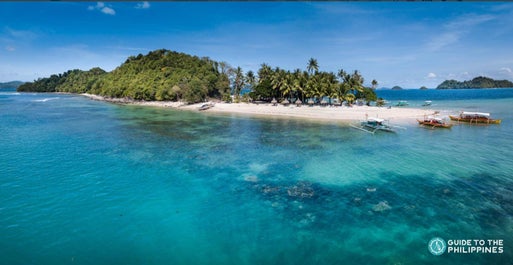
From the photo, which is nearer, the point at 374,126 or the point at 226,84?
the point at 374,126

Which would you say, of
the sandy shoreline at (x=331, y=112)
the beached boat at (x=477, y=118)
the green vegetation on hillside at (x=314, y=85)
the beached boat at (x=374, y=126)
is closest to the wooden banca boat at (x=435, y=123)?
the sandy shoreline at (x=331, y=112)

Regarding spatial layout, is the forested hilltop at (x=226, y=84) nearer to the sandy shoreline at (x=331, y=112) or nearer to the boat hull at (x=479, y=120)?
the sandy shoreline at (x=331, y=112)

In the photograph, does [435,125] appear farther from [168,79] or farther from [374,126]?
[168,79]

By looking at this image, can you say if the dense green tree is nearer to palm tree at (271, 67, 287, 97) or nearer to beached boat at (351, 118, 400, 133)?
palm tree at (271, 67, 287, 97)

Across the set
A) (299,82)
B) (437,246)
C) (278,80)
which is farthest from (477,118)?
(437,246)

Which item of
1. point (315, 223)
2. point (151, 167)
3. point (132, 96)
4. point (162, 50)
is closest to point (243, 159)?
point (151, 167)

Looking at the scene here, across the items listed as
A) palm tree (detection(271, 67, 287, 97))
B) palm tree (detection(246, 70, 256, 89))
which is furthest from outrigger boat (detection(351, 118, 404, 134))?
palm tree (detection(246, 70, 256, 89))
